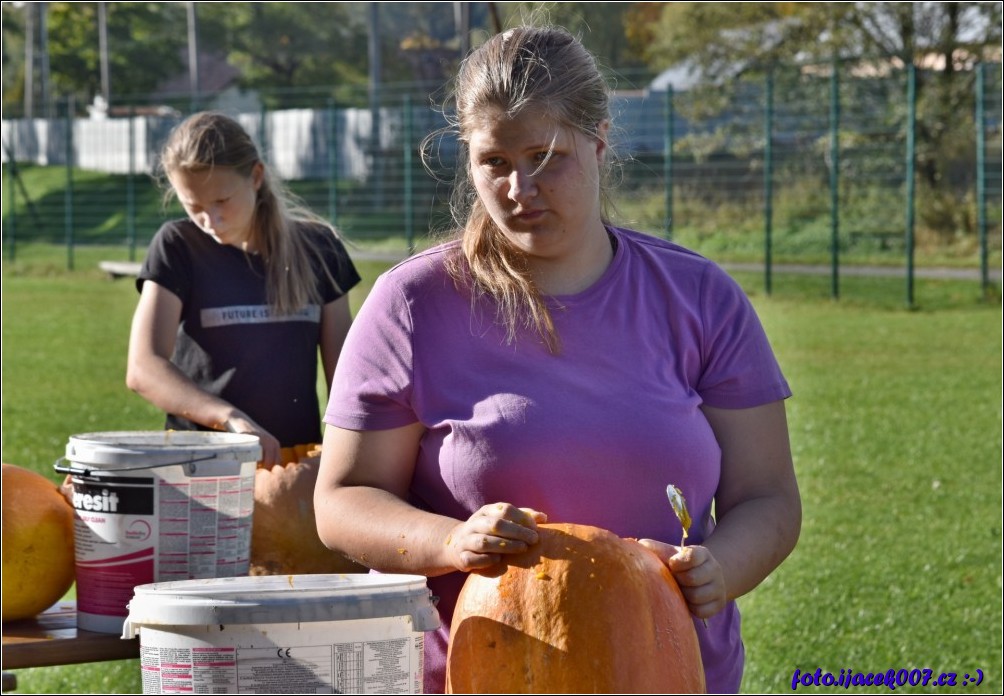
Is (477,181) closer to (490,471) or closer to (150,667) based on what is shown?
(490,471)

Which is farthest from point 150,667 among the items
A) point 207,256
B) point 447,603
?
point 207,256

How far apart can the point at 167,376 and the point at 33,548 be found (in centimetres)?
71

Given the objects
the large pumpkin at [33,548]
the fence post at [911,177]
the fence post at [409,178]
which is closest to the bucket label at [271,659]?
the large pumpkin at [33,548]

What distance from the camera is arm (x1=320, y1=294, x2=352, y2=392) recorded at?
353cm

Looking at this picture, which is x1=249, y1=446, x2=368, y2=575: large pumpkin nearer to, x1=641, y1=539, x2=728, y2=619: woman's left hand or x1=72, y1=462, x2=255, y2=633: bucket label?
x1=72, y1=462, x2=255, y2=633: bucket label

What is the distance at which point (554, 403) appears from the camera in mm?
1889

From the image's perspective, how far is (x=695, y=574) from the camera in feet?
5.69

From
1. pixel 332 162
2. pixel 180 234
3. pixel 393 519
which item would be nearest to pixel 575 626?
pixel 393 519

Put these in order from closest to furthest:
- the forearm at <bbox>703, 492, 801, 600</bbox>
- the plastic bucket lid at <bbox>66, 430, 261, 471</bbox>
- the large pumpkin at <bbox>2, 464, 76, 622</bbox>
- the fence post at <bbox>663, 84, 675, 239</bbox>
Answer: the forearm at <bbox>703, 492, 801, 600</bbox>
the plastic bucket lid at <bbox>66, 430, 261, 471</bbox>
the large pumpkin at <bbox>2, 464, 76, 622</bbox>
the fence post at <bbox>663, 84, 675, 239</bbox>

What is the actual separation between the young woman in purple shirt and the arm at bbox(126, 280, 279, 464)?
1.13 metres

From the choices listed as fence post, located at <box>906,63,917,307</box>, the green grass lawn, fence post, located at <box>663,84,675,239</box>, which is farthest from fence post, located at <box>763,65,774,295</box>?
fence post, located at <box>906,63,917,307</box>

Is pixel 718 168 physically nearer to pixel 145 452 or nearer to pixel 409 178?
pixel 409 178

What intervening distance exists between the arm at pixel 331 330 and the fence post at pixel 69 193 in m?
14.6

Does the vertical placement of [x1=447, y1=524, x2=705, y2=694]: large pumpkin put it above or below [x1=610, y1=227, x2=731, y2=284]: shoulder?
below
